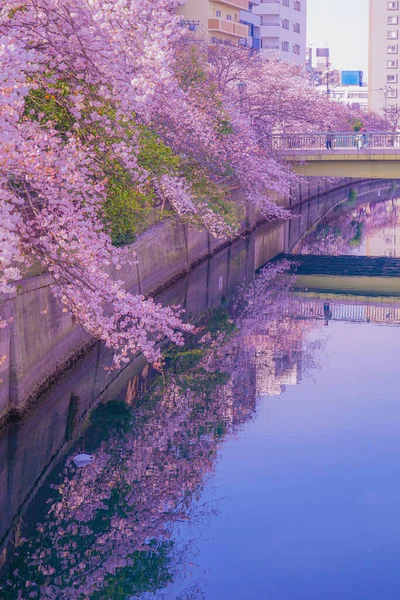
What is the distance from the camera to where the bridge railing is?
139ft

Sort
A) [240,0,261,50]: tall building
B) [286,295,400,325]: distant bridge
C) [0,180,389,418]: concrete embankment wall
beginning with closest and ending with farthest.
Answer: [0,180,389,418]: concrete embankment wall
[286,295,400,325]: distant bridge
[240,0,261,50]: tall building

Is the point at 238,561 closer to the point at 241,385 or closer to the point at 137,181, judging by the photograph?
the point at 137,181

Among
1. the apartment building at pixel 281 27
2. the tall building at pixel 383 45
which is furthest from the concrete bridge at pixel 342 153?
the tall building at pixel 383 45

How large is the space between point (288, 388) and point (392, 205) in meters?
46.5

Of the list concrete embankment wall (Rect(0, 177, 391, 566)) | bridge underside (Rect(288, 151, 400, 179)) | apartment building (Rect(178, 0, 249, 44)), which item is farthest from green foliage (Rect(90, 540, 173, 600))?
apartment building (Rect(178, 0, 249, 44))

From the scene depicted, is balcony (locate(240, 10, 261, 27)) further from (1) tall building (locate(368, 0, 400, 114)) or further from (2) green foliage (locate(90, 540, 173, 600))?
(2) green foliage (locate(90, 540, 173, 600))

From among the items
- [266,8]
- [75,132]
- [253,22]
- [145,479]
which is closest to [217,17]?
[253,22]

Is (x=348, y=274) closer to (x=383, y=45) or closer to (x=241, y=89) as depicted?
(x=241, y=89)

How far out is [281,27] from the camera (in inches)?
3644

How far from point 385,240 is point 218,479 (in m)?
31.8

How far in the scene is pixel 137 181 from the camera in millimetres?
15680

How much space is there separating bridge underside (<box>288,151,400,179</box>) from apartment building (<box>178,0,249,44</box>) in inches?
1028

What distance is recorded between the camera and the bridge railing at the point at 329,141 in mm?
42375

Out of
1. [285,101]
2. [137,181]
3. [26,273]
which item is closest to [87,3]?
[137,181]
